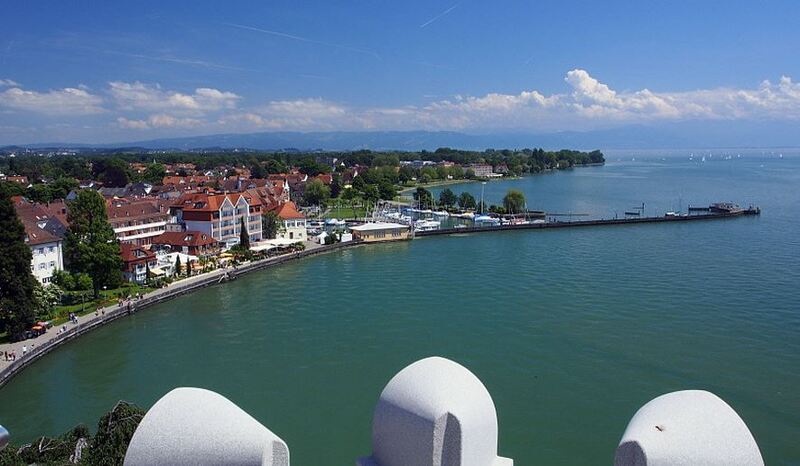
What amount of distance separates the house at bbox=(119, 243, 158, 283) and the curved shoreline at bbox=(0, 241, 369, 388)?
6.53ft

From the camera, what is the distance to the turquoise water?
1352 centimetres

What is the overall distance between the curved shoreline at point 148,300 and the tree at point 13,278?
110cm

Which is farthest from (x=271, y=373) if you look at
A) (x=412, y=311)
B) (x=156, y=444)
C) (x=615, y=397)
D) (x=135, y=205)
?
(x=135, y=205)

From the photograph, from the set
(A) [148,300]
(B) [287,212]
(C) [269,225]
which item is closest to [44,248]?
(A) [148,300]

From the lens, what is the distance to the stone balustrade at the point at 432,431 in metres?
6.04

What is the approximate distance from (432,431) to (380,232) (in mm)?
33773

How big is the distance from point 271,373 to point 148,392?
3145 millimetres

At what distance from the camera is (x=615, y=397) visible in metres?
14.5

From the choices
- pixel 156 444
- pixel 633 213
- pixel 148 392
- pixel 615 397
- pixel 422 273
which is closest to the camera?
pixel 156 444

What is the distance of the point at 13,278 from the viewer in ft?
60.6

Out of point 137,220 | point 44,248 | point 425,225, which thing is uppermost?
point 137,220

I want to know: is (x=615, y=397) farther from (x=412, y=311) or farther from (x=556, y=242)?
(x=556, y=242)

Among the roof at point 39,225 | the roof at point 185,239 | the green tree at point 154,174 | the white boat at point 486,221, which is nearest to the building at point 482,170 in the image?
the green tree at point 154,174

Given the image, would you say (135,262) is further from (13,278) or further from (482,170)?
(482,170)
